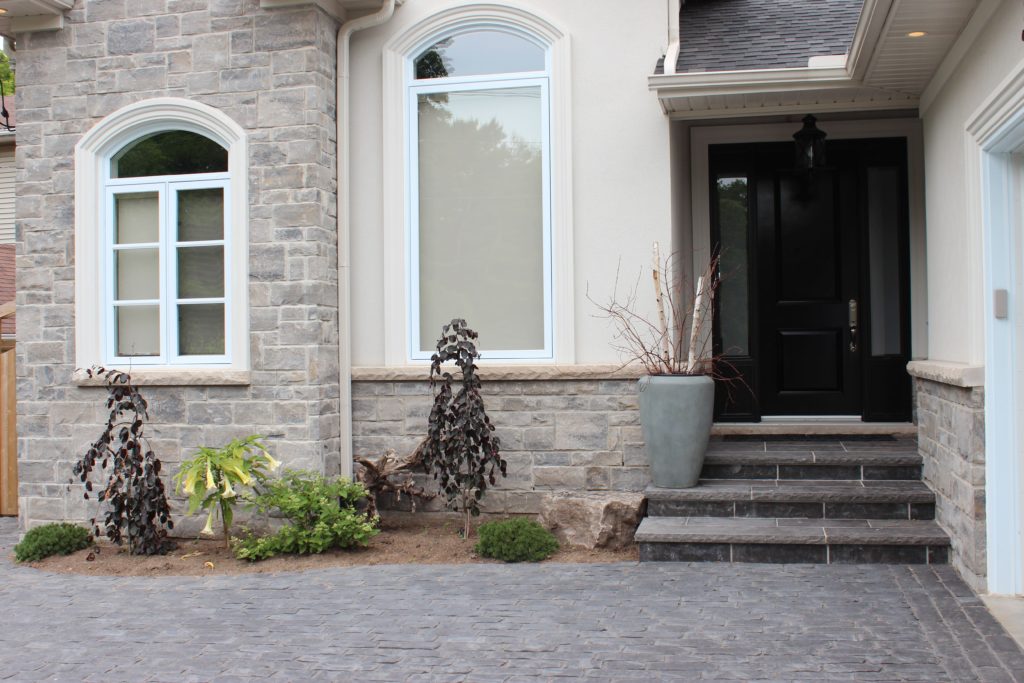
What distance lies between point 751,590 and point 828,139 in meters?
4.33

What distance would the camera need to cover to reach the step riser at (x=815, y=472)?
6812mm

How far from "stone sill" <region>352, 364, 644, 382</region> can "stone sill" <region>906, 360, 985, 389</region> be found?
6.07 ft

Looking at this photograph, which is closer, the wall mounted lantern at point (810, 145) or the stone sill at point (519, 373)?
the stone sill at point (519, 373)

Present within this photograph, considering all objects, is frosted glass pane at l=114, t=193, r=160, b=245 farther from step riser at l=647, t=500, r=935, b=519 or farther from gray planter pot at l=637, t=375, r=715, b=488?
step riser at l=647, t=500, r=935, b=519

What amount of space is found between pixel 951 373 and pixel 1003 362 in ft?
1.31

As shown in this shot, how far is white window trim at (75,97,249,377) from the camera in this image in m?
7.16

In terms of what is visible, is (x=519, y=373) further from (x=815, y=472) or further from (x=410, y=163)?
(x=815, y=472)

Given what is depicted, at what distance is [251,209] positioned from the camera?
23.5 ft

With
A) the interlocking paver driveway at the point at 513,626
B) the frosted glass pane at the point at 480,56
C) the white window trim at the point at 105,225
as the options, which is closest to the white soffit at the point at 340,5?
the frosted glass pane at the point at 480,56

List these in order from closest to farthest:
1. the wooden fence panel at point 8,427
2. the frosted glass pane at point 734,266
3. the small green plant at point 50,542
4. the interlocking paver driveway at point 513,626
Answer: the interlocking paver driveway at point 513,626, the small green plant at point 50,542, the frosted glass pane at point 734,266, the wooden fence panel at point 8,427

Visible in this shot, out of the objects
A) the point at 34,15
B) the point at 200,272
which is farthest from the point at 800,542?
the point at 34,15

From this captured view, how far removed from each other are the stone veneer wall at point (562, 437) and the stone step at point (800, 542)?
2.80 ft

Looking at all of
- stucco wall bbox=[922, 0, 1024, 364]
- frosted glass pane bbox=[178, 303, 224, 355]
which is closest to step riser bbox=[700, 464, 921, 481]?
stucco wall bbox=[922, 0, 1024, 364]

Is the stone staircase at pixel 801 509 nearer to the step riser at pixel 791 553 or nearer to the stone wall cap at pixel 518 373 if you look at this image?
the step riser at pixel 791 553
